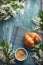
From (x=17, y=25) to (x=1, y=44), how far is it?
0.29 m

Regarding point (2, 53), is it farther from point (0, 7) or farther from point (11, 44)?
point (0, 7)

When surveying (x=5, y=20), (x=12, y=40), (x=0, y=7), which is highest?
(x=0, y=7)

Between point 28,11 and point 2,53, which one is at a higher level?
point 28,11

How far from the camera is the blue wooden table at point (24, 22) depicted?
163cm

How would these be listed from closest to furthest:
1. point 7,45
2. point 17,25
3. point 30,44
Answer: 1. point 7,45
2. point 30,44
3. point 17,25

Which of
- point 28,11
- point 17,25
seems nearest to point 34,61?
point 17,25

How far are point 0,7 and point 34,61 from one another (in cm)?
51

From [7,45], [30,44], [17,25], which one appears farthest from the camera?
[17,25]

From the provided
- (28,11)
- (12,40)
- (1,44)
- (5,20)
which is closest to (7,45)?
(1,44)

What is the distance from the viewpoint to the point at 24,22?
173cm

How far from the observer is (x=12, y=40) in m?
1.63

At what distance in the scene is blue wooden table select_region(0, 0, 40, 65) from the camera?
64.2 inches

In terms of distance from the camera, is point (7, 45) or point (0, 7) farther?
point (0, 7)

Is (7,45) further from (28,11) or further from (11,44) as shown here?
(28,11)
